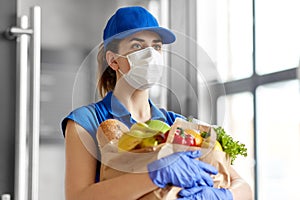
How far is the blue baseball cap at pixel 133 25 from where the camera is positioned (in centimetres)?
105

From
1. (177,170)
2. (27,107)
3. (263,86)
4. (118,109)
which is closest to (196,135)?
(177,170)

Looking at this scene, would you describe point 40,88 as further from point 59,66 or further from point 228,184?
point 228,184

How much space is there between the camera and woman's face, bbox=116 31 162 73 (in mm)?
1031

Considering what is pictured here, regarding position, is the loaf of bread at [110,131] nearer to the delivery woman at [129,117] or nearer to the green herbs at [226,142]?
the delivery woman at [129,117]

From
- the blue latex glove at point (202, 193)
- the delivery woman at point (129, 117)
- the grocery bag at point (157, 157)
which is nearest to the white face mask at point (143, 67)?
the delivery woman at point (129, 117)

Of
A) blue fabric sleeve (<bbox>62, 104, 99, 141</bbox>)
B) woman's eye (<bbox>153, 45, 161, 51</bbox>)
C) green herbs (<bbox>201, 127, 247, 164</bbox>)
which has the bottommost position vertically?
green herbs (<bbox>201, 127, 247, 164</bbox>)

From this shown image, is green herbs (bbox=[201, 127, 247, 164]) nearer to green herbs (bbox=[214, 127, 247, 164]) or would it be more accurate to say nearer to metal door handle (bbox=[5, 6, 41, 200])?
green herbs (bbox=[214, 127, 247, 164])

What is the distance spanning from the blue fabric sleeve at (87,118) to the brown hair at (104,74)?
5 cm

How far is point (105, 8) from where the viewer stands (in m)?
1.30

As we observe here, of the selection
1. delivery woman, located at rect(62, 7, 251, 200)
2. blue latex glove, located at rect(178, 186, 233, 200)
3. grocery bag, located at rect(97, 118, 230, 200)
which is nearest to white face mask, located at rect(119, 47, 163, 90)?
delivery woman, located at rect(62, 7, 251, 200)

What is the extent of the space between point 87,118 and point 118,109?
8cm

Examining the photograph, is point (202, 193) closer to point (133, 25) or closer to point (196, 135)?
point (196, 135)

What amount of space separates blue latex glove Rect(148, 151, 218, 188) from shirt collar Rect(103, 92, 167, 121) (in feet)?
0.49

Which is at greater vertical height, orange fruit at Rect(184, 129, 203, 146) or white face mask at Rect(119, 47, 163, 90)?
white face mask at Rect(119, 47, 163, 90)
